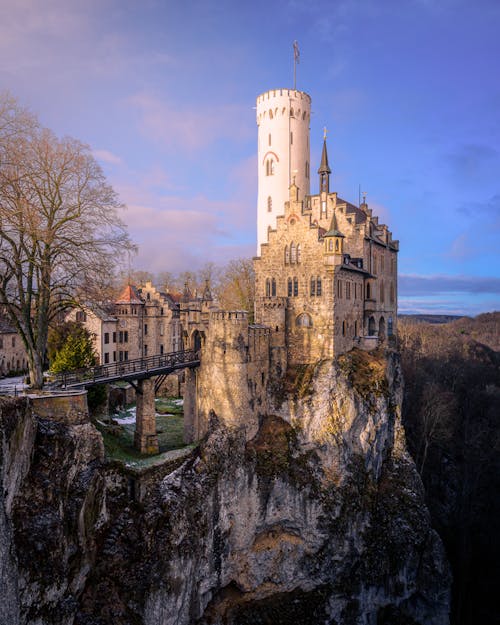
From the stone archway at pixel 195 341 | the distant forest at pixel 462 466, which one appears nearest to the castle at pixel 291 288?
the stone archway at pixel 195 341

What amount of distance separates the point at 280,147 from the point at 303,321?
17.9 m

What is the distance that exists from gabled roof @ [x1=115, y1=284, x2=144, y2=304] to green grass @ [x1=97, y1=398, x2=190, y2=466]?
11998 millimetres

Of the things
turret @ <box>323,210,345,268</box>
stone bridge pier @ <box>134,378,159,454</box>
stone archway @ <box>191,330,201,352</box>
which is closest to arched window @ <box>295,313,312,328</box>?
turret @ <box>323,210,345,268</box>

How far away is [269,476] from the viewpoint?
95.6 ft

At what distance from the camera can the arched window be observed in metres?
33.3

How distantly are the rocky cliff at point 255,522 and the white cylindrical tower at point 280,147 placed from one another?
16622mm

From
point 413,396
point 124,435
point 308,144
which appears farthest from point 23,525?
point 413,396

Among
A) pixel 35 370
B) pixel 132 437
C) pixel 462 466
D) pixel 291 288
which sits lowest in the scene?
pixel 462 466

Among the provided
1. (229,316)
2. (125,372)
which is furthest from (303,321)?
(125,372)

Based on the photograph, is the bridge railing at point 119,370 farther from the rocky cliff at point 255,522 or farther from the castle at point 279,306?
the rocky cliff at point 255,522

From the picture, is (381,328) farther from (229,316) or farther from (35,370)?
(35,370)

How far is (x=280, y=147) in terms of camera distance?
41.2 m

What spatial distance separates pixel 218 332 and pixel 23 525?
15.7 metres

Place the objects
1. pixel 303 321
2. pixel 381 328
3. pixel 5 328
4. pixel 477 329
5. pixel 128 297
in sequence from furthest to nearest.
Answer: pixel 477 329
pixel 128 297
pixel 5 328
pixel 381 328
pixel 303 321
